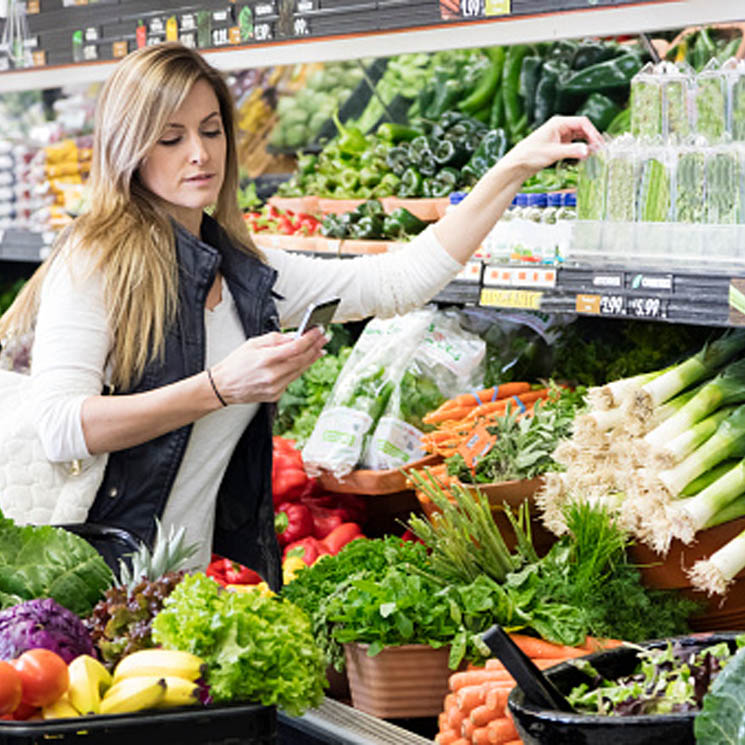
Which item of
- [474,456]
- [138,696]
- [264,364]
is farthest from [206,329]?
[138,696]

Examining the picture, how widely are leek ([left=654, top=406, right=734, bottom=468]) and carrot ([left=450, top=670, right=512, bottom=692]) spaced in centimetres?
62

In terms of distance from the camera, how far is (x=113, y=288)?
276 cm

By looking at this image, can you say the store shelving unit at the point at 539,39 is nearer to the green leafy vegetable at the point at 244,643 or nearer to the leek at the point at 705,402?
the leek at the point at 705,402

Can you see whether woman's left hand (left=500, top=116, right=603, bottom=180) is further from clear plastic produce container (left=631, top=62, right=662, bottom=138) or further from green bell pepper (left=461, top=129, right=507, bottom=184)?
green bell pepper (left=461, top=129, right=507, bottom=184)

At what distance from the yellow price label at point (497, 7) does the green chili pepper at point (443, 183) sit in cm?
113

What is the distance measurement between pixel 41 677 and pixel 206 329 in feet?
4.36

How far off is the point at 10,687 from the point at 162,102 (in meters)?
1.54

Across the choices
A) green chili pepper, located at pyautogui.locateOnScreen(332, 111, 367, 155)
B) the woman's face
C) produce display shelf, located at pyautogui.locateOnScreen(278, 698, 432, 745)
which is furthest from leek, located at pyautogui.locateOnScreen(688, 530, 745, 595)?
green chili pepper, located at pyautogui.locateOnScreen(332, 111, 367, 155)

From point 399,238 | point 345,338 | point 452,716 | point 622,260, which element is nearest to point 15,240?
point 345,338

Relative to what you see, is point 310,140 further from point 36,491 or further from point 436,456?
point 36,491

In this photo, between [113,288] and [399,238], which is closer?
[113,288]

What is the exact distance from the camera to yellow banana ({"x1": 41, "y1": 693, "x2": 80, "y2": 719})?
5.71 feet

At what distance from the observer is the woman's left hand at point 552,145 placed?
290 centimetres

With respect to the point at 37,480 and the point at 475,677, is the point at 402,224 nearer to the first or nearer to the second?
the point at 37,480
